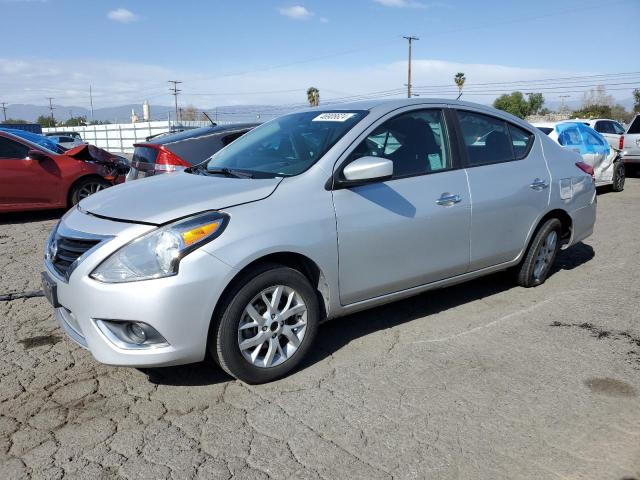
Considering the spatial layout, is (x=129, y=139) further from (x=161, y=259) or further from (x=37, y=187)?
(x=161, y=259)

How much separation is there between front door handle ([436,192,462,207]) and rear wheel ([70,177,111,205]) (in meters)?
6.87

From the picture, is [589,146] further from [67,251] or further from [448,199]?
[67,251]

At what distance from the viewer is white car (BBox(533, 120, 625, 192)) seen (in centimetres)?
1106

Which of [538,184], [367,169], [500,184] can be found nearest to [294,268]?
[367,169]

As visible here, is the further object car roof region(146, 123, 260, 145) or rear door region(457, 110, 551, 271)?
car roof region(146, 123, 260, 145)

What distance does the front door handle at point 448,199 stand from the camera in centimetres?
419

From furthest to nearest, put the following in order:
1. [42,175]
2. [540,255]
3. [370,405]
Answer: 1. [42,175]
2. [540,255]
3. [370,405]

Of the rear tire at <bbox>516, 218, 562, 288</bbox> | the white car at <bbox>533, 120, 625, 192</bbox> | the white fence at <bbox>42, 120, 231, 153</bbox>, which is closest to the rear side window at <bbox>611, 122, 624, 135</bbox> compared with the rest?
the white car at <bbox>533, 120, 625, 192</bbox>

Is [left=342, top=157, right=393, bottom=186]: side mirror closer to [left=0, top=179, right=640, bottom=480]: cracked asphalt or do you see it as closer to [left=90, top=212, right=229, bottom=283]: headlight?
[left=90, top=212, right=229, bottom=283]: headlight

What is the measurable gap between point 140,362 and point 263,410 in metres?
0.73

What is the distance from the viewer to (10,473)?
8.60 feet

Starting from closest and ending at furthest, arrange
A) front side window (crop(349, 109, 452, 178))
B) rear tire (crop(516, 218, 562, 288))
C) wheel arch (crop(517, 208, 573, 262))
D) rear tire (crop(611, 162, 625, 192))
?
1. front side window (crop(349, 109, 452, 178))
2. wheel arch (crop(517, 208, 573, 262))
3. rear tire (crop(516, 218, 562, 288))
4. rear tire (crop(611, 162, 625, 192))

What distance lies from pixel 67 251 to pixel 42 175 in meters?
6.44

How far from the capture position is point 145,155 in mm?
7176
